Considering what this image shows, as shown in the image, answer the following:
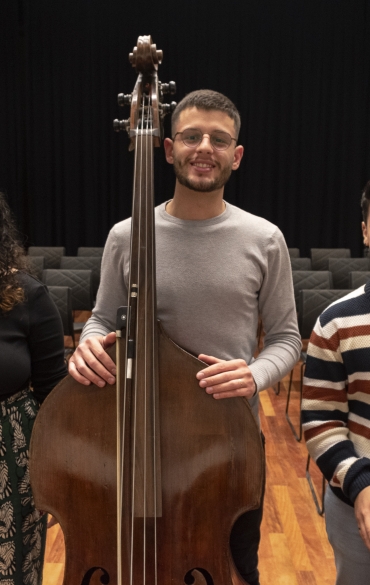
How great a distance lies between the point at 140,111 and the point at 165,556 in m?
0.93

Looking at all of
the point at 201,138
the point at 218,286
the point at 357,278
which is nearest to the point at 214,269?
the point at 218,286

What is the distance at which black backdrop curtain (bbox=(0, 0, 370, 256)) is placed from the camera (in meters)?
8.88

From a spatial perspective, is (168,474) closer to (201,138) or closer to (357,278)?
(201,138)

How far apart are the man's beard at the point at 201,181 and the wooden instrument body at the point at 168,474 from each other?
34 cm

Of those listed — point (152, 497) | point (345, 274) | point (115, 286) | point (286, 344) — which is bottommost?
point (345, 274)

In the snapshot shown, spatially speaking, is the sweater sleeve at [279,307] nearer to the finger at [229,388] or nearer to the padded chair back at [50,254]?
the finger at [229,388]

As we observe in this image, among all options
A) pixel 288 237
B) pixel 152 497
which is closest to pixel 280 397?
pixel 152 497

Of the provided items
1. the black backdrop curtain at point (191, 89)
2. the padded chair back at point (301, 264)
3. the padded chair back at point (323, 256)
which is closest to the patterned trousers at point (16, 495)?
the padded chair back at point (301, 264)

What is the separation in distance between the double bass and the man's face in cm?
25

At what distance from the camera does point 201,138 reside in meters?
1.30

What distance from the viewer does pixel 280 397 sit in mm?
4797

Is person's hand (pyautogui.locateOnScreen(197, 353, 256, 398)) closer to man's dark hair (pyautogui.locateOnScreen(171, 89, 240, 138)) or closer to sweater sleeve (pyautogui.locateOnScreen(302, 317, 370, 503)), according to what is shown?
sweater sleeve (pyautogui.locateOnScreen(302, 317, 370, 503))

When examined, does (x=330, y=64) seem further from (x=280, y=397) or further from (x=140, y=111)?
(x=140, y=111)

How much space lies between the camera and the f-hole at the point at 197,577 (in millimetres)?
1136
